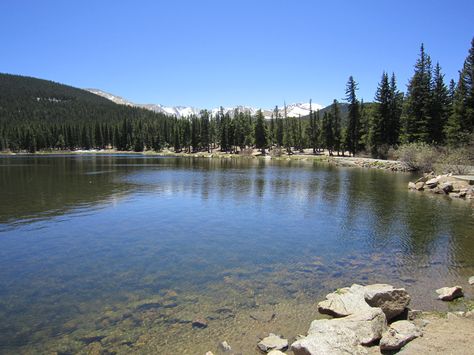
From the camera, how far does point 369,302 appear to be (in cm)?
992

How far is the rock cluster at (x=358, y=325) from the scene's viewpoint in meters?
7.62

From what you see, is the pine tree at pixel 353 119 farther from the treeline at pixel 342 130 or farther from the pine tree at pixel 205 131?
the pine tree at pixel 205 131

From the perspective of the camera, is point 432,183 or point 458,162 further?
point 458,162

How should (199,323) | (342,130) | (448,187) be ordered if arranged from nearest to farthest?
(199,323)
(448,187)
(342,130)

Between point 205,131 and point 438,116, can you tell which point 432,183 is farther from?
point 205,131

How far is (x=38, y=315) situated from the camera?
10391mm

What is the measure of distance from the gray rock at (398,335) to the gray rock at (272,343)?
2.31m

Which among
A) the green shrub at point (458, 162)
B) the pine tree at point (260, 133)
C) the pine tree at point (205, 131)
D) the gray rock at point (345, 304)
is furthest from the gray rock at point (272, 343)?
the pine tree at point (205, 131)

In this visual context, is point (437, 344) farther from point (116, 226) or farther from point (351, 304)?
point (116, 226)

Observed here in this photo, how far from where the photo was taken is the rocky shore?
24.9 feet

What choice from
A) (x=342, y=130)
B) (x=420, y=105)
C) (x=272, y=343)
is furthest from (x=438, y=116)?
(x=272, y=343)

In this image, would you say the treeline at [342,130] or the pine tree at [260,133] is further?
the pine tree at [260,133]

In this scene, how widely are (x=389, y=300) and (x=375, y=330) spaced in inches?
62.6

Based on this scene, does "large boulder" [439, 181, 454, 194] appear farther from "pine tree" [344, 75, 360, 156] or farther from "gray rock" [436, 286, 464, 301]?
"pine tree" [344, 75, 360, 156]
